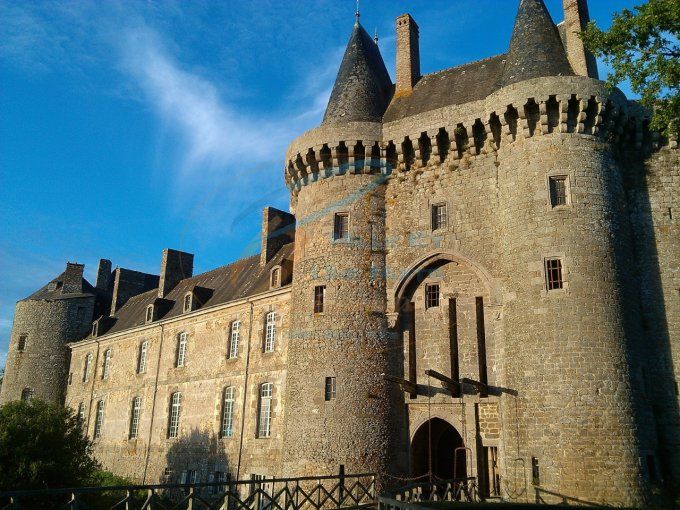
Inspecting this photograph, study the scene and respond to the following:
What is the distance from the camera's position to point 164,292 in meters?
34.9

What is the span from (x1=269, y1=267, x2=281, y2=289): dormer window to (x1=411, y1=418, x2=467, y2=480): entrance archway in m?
→ 8.59

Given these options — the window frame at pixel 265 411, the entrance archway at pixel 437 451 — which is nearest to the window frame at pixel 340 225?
the entrance archway at pixel 437 451

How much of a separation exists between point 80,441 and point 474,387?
13.6m

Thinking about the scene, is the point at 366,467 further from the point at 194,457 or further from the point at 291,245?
the point at 291,245

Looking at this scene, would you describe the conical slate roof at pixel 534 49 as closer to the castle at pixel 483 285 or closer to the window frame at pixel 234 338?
the castle at pixel 483 285

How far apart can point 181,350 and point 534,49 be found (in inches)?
782

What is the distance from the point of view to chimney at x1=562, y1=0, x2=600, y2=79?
59.6 feet

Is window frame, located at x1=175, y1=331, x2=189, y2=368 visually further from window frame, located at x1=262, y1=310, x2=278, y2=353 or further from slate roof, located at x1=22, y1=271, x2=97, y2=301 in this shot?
slate roof, located at x1=22, y1=271, x2=97, y2=301

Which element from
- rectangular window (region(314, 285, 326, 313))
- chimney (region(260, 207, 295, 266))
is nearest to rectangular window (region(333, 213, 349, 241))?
rectangular window (region(314, 285, 326, 313))

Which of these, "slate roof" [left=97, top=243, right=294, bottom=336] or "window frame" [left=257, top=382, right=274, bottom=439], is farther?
"slate roof" [left=97, top=243, right=294, bottom=336]

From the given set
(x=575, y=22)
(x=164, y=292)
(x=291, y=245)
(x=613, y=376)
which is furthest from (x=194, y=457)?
(x=575, y=22)

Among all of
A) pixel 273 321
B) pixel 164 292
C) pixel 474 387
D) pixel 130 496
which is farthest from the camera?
pixel 164 292

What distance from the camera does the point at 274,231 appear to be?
2900cm

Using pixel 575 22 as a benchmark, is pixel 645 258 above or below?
below
